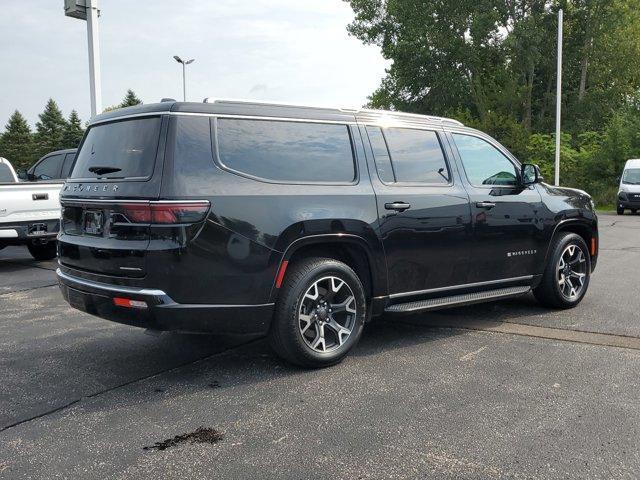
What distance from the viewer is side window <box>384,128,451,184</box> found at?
498 cm

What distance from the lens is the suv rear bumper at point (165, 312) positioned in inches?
152

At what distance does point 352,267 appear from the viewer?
4.72 meters

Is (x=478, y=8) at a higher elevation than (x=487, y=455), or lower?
higher

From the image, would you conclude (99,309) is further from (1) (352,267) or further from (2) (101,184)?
(1) (352,267)

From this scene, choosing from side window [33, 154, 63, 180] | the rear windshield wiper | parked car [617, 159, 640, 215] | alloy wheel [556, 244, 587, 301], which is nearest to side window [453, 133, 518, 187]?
alloy wheel [556, 244, 587, 301]

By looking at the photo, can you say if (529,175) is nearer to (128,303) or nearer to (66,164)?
(128,303)

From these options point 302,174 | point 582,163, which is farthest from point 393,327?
point 582,163

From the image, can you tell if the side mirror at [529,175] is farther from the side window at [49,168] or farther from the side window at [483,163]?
the side window at [49,168]

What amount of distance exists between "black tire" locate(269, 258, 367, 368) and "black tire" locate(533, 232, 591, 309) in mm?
2358

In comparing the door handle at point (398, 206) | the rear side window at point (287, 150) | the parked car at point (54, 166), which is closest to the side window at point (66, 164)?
the parked car at point (54, 166)

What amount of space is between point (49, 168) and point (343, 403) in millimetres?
10821

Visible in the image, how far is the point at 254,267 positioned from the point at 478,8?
34245mm

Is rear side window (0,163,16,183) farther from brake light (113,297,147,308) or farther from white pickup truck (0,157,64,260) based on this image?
brake light (113,297,147,308)

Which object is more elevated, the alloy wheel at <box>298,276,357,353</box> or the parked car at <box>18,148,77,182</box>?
the parked car at <box>18,148,77,182</box>
